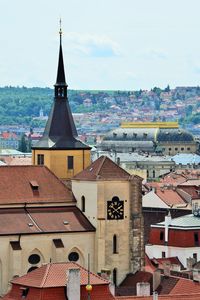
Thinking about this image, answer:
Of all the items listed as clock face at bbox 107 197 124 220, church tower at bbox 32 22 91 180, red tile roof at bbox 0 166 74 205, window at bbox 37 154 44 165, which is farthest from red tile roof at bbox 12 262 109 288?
window at bbox 37 154 44 165

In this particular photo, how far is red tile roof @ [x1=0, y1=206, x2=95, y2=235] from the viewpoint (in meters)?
84.8

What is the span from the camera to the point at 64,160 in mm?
93875

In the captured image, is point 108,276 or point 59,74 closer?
point 108,276

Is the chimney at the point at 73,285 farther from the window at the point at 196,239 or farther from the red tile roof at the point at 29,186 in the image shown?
the window at the point at 196,239

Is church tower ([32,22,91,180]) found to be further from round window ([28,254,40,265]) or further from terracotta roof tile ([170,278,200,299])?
terracotta roof tile ([170,278,200,299])

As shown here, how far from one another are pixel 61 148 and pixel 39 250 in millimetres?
10413

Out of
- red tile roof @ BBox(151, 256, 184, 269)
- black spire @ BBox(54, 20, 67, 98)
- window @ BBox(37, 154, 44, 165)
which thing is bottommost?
red tile roof @ BBox(151, 256, 184, 269)

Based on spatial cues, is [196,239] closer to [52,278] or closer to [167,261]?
[167,261]

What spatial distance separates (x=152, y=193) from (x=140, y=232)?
1781 inches

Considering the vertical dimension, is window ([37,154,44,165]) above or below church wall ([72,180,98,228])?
above

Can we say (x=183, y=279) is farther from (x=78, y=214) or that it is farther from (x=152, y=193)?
(x=152, y=193)

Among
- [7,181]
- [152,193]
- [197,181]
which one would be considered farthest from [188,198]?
[7,181]

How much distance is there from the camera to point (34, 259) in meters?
84.9

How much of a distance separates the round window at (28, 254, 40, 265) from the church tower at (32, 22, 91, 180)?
9.58 metres
